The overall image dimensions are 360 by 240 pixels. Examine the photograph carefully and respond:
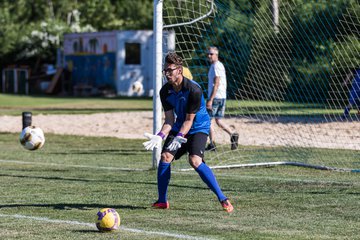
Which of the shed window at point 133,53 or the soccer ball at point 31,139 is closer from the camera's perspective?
the soccer ball at point 31,139

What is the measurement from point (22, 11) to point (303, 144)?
150ft

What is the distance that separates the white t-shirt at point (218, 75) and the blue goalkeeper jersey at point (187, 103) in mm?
5728

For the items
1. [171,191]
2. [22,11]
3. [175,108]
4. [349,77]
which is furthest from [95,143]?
[22,11]

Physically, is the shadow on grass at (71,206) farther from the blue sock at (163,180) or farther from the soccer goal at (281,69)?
the soccer goal at (281,69)

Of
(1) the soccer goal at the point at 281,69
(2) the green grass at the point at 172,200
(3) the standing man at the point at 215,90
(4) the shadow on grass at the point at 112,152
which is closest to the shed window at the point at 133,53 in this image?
(1) the soccer goal at the point at 281,69

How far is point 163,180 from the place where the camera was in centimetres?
930

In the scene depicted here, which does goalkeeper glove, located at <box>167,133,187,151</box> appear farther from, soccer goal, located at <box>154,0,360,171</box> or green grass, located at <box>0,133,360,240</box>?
soccer goal, located at <box>154,0,360,171</box>

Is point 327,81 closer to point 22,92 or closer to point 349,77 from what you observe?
point 349,77

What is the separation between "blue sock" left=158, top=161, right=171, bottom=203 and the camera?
30.4 feet

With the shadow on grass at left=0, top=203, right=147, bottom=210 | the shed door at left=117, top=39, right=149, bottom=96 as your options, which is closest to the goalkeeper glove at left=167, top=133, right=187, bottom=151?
the shadow on grass at left=0, top=203, right=147, bottom=210

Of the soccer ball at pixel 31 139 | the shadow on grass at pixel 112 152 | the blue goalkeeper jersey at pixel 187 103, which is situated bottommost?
the shadow on grass at pixel 112 152

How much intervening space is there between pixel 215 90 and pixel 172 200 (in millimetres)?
5384

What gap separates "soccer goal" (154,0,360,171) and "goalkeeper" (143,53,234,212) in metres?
4.00

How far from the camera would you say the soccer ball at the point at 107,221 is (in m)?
7.67
